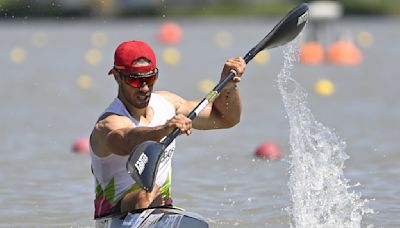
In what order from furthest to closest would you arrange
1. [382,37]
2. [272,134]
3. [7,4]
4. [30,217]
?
[7,4] → [382,37] → [272,134] → [30,217]

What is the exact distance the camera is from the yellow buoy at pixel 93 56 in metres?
22.3

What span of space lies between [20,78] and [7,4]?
2306 centimetres

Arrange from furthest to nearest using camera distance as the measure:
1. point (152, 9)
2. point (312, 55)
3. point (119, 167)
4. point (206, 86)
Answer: point (152, 9), point (312, 55), point (206, 86), point (119, 167)

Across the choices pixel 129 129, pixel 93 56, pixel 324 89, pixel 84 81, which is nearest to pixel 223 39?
pixel 93 56

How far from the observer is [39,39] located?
29.7 metres

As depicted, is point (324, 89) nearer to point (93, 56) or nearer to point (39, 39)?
point (93, 56)

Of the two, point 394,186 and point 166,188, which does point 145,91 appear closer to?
point 166,188

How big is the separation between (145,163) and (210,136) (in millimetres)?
6369

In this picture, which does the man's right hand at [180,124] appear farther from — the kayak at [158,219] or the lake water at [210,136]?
the lake water at [210,136]

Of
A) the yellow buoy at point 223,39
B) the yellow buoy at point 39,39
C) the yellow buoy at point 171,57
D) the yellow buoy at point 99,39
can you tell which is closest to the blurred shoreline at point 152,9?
the yellow buoy at point 39,39

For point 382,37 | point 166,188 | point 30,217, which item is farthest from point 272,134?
point 382,37

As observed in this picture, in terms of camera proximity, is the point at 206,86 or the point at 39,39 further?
the point at 39,39

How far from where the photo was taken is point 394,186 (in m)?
8.26

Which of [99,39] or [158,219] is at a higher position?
[99,39]
